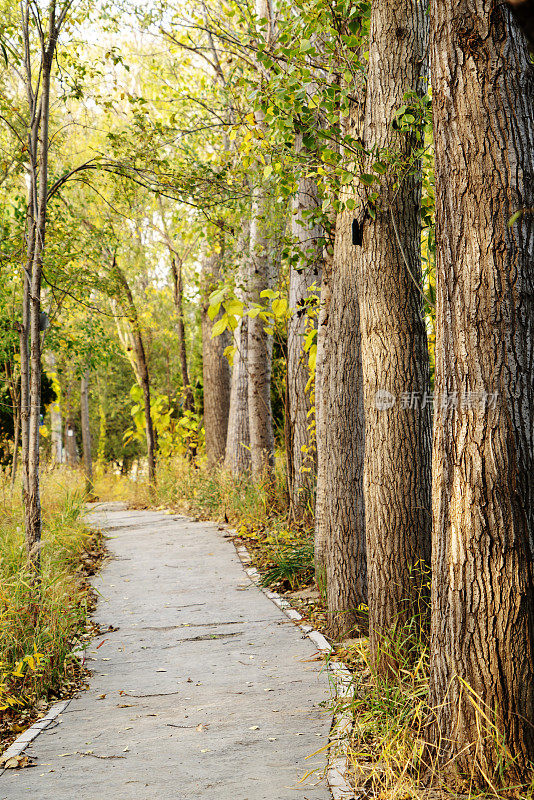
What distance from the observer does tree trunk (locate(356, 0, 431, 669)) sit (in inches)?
178

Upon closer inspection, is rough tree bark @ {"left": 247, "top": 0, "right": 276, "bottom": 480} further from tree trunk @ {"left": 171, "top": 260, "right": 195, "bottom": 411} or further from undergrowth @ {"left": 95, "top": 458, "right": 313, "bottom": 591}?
tree trunk @ {"left": 171, "top": 260, "right": 195, "bottom": 411}

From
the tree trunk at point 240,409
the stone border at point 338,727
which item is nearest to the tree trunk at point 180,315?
the tree trunk at point 240,409

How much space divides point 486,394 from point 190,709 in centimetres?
282

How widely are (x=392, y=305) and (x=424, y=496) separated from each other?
4.05ft

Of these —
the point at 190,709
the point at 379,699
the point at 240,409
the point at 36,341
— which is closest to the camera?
the point at 379,699

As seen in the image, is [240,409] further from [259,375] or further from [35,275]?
[35,275]

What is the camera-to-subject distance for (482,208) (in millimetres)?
3275

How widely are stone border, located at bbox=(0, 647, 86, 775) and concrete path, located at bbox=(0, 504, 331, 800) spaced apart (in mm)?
57

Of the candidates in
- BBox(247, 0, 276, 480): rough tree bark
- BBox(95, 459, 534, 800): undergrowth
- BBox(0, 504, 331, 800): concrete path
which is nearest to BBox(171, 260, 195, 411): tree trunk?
BBox(247, 0, 276, 480): rough tree bark

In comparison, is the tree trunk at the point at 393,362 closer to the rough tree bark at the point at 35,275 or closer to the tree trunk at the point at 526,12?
the rough tree bark at the point at 35,275

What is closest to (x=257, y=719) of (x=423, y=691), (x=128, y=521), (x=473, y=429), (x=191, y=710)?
(x=191, y=710)

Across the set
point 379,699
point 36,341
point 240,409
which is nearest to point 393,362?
point 379,699

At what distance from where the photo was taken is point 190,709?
181 inches

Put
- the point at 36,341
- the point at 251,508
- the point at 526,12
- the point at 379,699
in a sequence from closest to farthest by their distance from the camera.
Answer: the point at 526,12 → the point at 379,699 → the point at 36,341 → the point at 251,508
